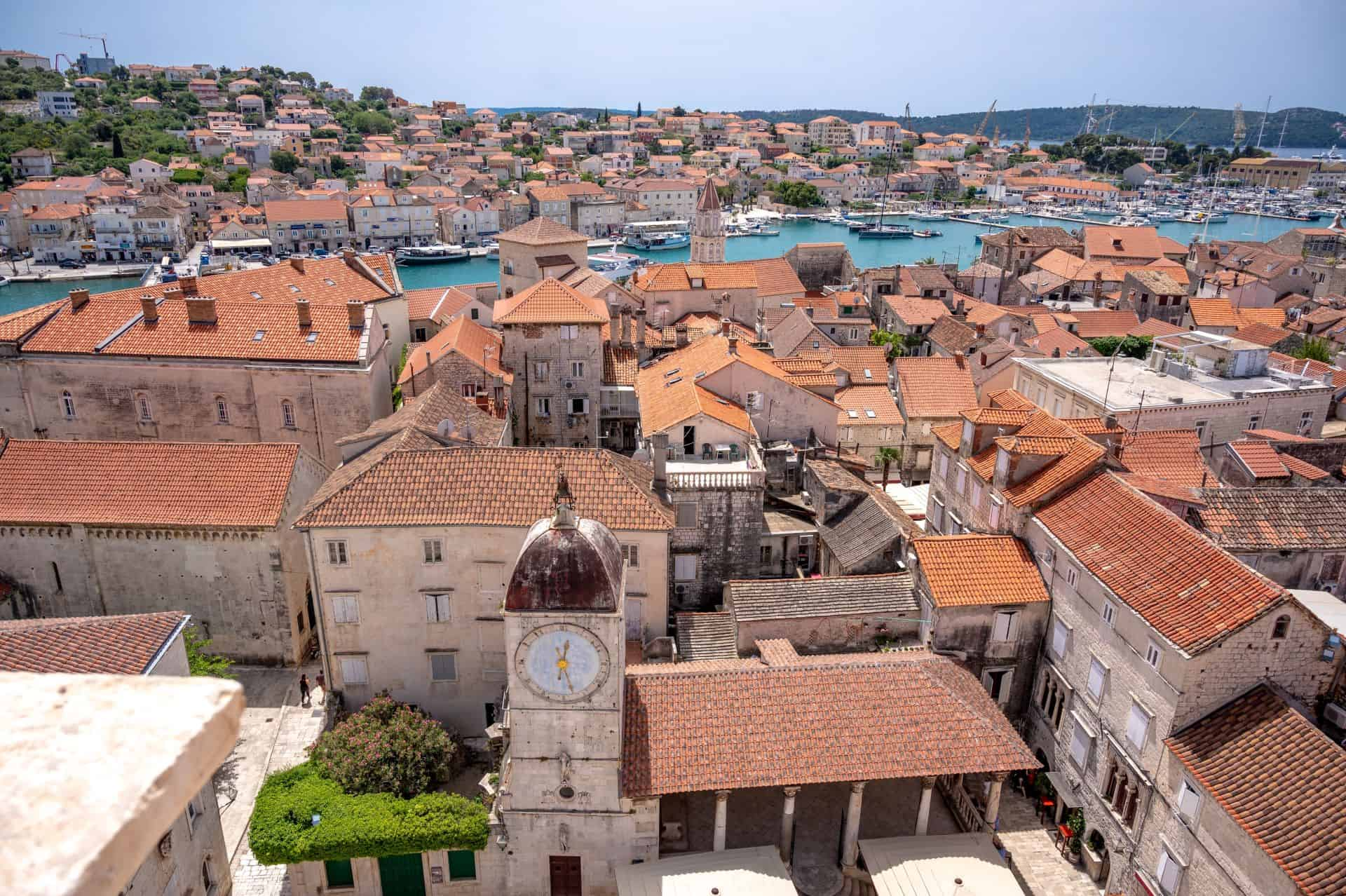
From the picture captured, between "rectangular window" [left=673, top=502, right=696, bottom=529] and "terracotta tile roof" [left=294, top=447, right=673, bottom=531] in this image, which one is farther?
"rectangular window" [left=673, top=502, right=696, bottom=529]

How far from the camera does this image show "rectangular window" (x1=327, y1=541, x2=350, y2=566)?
2683 centimetres

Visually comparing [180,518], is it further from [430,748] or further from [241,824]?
[430,748]

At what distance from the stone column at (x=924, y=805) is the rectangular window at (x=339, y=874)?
1468 centimetres

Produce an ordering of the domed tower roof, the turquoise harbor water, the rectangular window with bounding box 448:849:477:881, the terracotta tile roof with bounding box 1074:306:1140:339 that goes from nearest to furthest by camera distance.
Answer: the domed tower roof → the rectangular window with bounding box 448:849:477:881 → the terracotta tile roof with bounding box 1074:306:1140:339 → the turquoise harbor water

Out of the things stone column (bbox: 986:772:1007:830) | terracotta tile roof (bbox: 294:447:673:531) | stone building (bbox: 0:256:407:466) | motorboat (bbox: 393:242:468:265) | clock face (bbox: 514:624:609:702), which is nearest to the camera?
clock face (bbox: 514:624:609:702)

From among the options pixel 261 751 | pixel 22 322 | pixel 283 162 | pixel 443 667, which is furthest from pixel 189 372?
pixel 283 162

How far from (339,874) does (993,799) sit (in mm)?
16987

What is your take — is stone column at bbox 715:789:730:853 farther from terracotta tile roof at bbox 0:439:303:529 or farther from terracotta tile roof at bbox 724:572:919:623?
terracotta tile roof at bbox 0:439:303:529

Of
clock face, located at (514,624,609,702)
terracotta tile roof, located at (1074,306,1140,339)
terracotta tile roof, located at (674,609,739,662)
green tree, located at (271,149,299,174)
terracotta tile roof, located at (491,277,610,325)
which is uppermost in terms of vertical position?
green tree, located at (271,149,299,174)

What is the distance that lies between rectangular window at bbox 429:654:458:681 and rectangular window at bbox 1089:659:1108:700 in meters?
18.5

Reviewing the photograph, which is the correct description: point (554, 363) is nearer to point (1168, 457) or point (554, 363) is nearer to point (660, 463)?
point (660, 463)

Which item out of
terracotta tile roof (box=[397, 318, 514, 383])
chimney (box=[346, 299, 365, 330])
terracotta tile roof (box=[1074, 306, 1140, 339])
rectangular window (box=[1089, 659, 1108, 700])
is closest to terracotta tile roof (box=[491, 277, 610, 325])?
terracotta tile roof (box=[397, 318, 514, 383])

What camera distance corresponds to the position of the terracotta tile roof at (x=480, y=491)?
88.2ft

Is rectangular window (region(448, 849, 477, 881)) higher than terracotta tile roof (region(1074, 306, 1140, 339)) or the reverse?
the reverse
